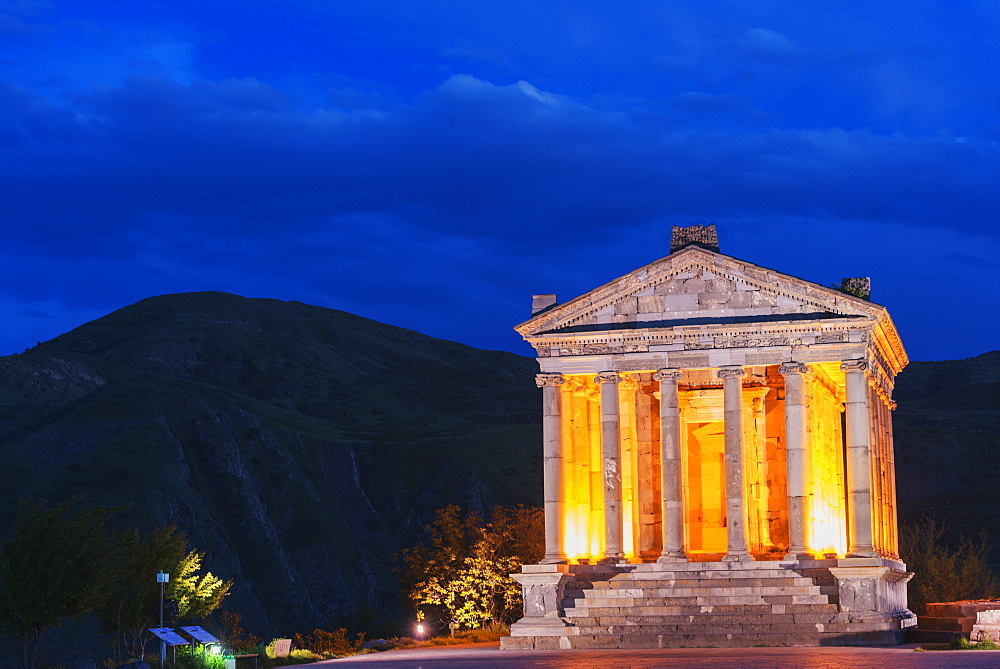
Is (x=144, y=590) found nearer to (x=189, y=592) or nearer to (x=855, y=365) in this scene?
(x=189, y=592)

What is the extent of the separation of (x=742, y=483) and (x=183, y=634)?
61.2ft


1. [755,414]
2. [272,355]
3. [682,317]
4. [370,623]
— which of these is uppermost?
[272,355]

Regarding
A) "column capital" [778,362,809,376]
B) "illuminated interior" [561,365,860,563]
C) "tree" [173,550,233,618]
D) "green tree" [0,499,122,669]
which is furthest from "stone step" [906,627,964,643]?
"green tree" [0,499,122,669]

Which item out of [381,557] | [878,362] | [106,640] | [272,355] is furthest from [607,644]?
[272,355]

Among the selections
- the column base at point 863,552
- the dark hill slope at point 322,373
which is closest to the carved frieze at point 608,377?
the column base at point 863,552

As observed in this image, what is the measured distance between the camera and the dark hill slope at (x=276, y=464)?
9438 cm

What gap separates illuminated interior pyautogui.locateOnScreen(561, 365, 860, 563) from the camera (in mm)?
46719

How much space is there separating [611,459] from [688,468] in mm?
6689

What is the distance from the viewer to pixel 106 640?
7006 centimetres

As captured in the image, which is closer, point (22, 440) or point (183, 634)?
point (183, 634)

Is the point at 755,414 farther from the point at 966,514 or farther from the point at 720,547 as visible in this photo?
the point at 966,514

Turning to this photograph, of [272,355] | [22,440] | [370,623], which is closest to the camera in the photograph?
[370,623]

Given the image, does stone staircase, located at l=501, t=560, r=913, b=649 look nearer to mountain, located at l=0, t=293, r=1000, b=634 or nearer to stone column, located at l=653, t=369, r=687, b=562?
stone column, located at l=653, t=369, r=687, b=562

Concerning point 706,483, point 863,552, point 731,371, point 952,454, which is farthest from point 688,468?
point 952,454
